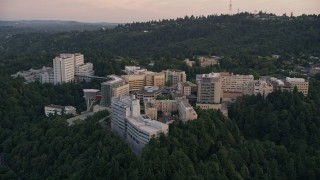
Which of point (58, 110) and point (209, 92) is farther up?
point (209, 92)

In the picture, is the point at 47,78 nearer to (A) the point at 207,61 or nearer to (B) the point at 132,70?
(B) the point at 132,70

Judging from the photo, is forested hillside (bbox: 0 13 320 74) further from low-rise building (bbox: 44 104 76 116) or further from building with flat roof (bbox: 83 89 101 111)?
low-rise building (bbox: 44 104 76 116)

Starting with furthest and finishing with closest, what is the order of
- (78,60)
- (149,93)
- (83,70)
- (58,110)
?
(78,60) → (83,70) → (58,110) → (149,93)

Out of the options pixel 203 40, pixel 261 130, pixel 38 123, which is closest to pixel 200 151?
pixel 261 130

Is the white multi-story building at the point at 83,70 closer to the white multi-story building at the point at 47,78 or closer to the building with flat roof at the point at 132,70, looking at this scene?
the white multi-story building at the point at 47,78

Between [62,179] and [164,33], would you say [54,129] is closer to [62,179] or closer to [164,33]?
[62,179]

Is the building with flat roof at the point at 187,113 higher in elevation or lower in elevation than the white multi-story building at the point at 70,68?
lower

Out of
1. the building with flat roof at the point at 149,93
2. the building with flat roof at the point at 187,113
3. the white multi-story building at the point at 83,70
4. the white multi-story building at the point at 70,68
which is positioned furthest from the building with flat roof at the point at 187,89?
the white multi-story building at the point at 83,70

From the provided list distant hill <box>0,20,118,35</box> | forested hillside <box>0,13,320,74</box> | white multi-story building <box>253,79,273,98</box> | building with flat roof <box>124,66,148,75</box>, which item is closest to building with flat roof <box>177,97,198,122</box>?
white multi-story building <box>253,79,273,98</box>

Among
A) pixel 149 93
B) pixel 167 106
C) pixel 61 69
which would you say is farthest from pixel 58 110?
pixel 167 106
